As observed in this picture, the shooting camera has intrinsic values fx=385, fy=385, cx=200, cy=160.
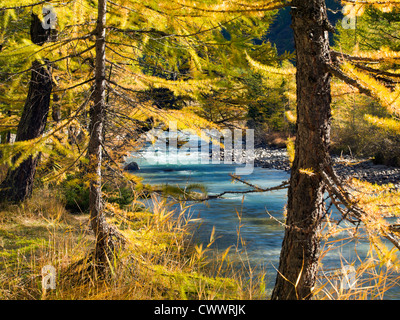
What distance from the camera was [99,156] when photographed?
12.3 feet

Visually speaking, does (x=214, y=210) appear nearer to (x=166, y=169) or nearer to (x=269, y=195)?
(x=269, y=195)

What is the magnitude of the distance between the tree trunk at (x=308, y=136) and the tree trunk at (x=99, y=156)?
1.81 meters

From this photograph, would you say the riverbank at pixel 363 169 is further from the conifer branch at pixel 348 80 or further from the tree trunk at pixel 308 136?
the conifer branch at pixel 348 80

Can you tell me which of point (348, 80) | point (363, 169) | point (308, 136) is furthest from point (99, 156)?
point (363, 169)

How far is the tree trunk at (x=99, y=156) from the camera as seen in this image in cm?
371

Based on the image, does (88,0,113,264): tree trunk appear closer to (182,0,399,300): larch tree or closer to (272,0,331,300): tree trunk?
(182,0,399,300): larch tree

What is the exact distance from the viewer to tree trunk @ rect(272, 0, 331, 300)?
2.72 m

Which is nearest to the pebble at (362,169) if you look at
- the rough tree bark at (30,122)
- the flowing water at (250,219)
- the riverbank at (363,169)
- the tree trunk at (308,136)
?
the riverbank at (363,169)

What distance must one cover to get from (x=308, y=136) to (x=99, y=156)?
201 cm

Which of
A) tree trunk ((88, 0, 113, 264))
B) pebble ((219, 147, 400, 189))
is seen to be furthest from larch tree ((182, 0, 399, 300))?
pebble ((219, 147, 400, 189))

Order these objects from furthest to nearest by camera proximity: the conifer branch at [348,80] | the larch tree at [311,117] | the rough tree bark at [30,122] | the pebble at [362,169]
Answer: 1. the pebble at [362,169]
2. the rough tree bark at [30,122]
3. the larch tree at [311,117]
4. the conifer branch at [348,80]

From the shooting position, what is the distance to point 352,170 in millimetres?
17578
